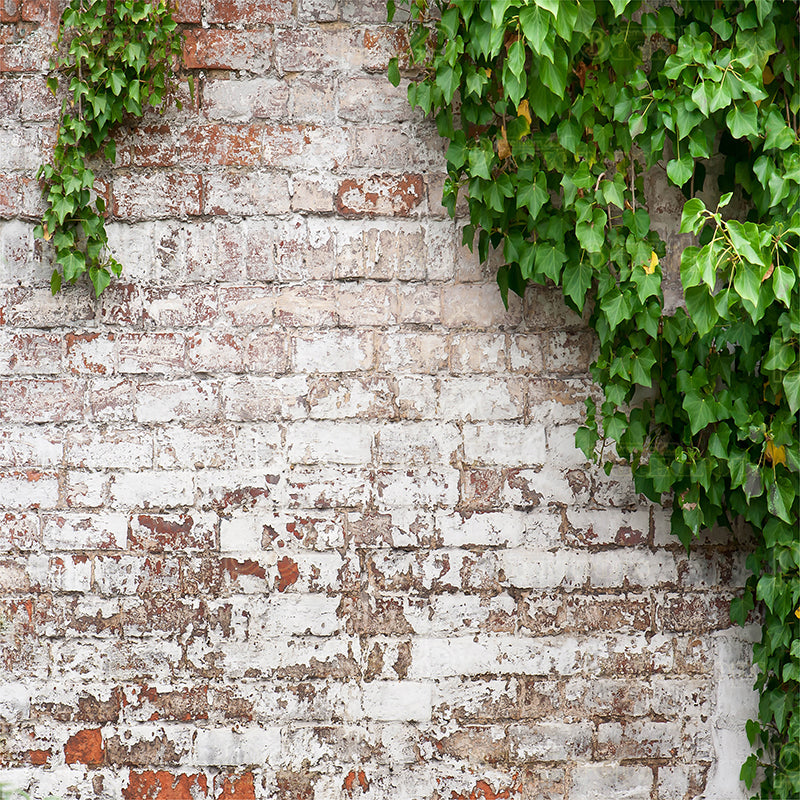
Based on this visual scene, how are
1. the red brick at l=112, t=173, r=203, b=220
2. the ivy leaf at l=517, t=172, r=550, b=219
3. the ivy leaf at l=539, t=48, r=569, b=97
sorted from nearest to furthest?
the ivy leaf at l=539, t=48, r=569, b=97, the ivy leaf at l=517, t=172, r=550, b=219, the red brick at l=112, t=173, r=203, b=220

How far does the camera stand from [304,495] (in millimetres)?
1824

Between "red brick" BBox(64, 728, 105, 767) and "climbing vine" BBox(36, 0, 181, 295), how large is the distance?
106 centimetres

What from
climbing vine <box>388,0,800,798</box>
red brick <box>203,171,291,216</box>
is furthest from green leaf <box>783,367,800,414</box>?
red brick <box>203,171,291,216</box>

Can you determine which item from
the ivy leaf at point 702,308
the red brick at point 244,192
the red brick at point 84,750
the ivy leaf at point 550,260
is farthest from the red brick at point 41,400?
the ivy leaf at point 702,308

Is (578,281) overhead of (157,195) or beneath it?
beneath

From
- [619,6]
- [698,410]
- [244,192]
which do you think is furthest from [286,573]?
[619,6]

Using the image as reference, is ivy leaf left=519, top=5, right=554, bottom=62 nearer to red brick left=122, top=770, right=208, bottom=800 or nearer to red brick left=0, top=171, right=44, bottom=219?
red brick left=0, top=171, right=44, bottom=219

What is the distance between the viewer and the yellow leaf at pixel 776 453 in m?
1.73

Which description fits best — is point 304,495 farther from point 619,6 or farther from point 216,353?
point 619,6

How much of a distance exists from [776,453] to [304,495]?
3.64ft

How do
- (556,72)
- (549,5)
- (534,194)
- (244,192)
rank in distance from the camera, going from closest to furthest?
(549,5), (556,72), (534,194), (244,192)

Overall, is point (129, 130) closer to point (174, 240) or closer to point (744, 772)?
point (174, 240)

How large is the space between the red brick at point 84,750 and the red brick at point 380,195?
4.58ft

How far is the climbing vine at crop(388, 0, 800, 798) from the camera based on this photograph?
63.6 inches
